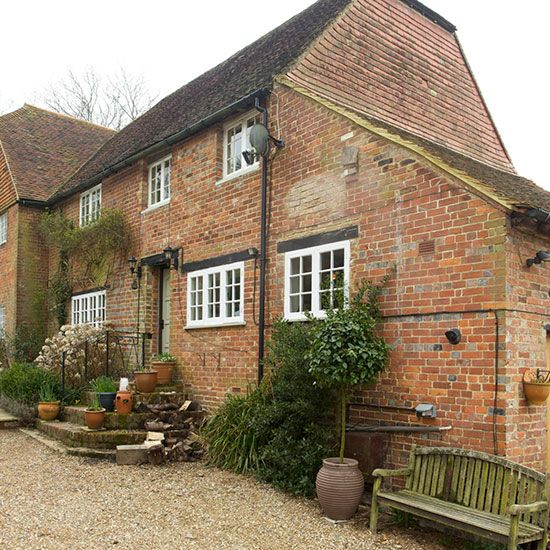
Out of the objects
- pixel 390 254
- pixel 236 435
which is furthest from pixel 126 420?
pixel 390 254

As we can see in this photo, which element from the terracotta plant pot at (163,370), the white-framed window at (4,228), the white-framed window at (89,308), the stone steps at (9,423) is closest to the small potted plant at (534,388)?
the terracotta plant pot at (163,370)

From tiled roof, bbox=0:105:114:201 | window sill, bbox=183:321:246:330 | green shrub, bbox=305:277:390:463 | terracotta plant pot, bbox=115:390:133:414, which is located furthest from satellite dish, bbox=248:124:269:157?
tiled roof, bbox=0:105:114:201

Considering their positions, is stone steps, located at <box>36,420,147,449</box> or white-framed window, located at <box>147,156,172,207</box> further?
white-framed window, located at <box>147,156,172,207</box>

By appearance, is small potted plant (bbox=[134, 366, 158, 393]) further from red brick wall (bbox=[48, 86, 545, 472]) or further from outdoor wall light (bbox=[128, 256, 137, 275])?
outdoor wall light (bbox=[128, 256, 137, 275])

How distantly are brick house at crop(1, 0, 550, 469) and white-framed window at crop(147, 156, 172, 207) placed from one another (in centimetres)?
4

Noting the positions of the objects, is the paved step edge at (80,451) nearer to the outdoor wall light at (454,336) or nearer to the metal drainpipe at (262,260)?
the metal drainpipe at (262,260)

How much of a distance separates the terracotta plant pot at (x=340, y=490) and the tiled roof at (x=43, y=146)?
1366 cm

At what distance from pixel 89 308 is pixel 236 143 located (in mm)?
6463

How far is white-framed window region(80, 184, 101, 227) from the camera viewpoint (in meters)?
14.8

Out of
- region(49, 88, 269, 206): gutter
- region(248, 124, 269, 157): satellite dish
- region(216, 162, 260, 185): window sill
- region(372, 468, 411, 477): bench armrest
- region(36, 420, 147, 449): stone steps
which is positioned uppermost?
region(49, 88, 269, 206): gutter

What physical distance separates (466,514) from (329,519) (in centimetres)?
151

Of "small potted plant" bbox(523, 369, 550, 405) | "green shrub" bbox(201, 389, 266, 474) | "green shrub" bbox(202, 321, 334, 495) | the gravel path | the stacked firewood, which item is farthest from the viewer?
the stacked firewood

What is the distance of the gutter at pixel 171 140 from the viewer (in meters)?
9.77

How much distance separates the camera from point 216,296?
34.6ft
